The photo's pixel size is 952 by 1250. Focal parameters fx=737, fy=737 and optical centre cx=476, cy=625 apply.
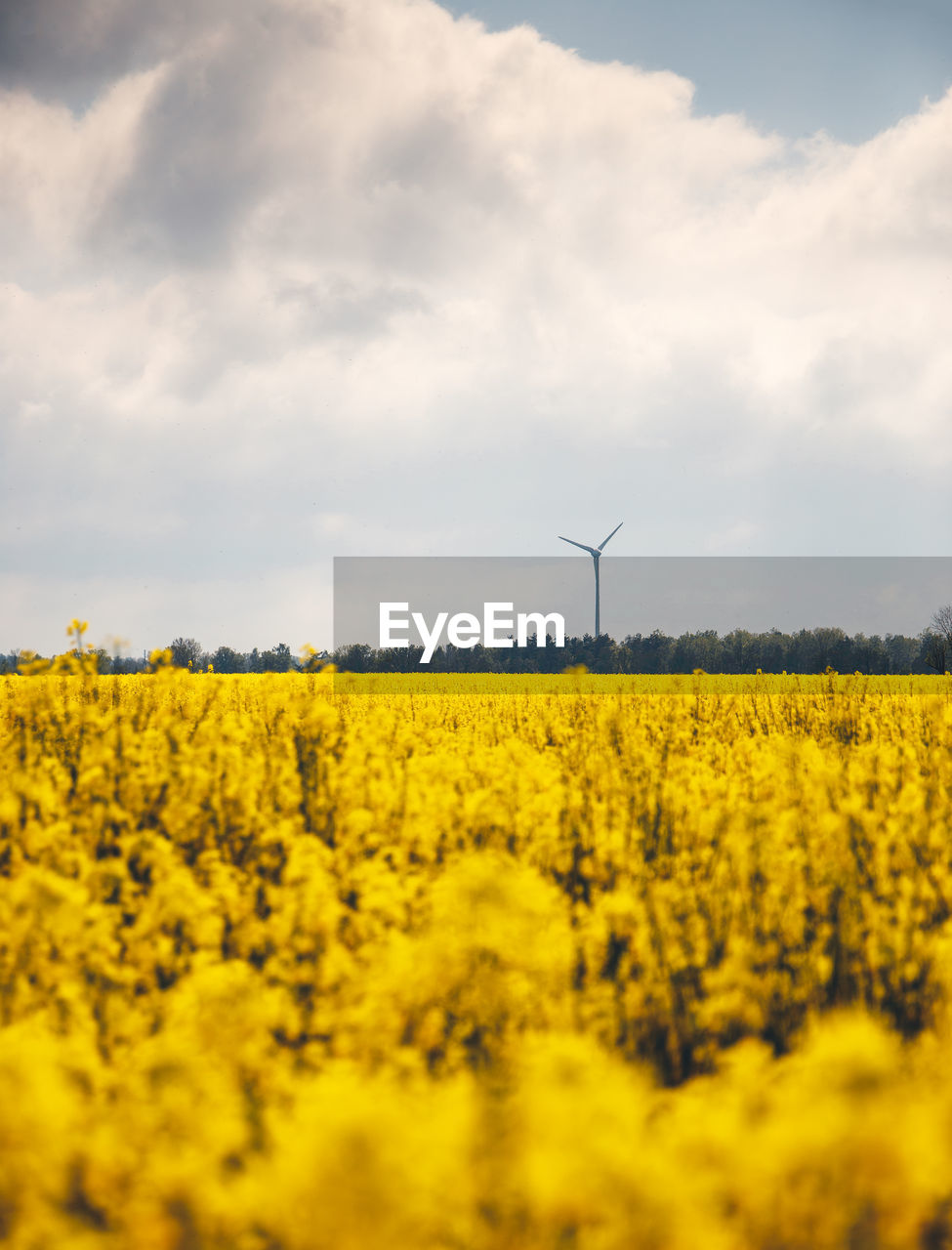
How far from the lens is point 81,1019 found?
2863 mm

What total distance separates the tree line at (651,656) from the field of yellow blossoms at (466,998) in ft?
146

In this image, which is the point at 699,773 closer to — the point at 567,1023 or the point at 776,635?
the point at 567,1023

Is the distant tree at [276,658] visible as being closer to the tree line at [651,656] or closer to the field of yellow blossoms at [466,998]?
the tree line at [651,656]

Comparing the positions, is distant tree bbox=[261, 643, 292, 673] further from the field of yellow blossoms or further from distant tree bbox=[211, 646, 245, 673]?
the field of yellow blossoms

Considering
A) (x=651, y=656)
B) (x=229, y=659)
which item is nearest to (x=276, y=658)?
(x=229, y=659)

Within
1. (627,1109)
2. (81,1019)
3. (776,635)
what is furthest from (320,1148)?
(776,635)

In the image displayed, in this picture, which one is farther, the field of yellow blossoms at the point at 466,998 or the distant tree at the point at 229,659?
the distant tree at the point at 229,659

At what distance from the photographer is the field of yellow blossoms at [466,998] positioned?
148cm

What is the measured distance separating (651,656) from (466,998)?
66536mm

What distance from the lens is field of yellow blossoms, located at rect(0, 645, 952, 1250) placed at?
4.87 ft

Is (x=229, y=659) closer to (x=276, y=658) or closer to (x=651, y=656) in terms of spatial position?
(x=276, y=658)

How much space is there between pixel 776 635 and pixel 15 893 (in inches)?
3243

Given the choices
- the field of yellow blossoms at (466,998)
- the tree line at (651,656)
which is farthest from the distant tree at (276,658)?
the field of yellow blossoms at (466,998)

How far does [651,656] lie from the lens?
67.1 meters
